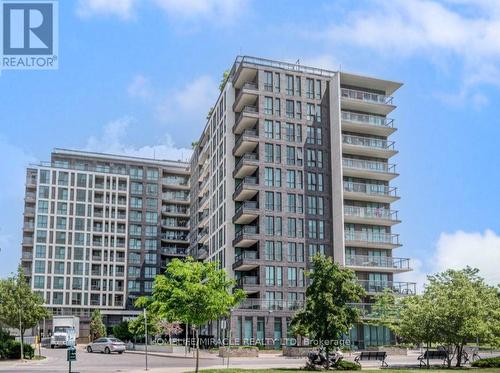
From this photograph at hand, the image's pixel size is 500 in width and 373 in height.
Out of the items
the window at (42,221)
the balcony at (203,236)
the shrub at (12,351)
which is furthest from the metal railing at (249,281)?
the window at (42,221)

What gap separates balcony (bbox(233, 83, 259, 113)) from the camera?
74125 millimetres

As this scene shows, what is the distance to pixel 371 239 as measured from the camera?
238 ft

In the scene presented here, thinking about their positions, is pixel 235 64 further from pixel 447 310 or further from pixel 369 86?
pixel 447 310

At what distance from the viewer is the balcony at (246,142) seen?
239ft

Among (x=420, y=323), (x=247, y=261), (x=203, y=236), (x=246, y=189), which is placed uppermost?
(x=246, y=189)

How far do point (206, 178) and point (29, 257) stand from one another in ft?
149

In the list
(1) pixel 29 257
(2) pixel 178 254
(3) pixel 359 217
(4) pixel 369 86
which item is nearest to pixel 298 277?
(3) pixel 359 217

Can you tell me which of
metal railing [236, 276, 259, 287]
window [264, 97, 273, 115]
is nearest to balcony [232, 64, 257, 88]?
window [264, 97, 273, 115]

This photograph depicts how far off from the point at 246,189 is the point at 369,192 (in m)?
15.0

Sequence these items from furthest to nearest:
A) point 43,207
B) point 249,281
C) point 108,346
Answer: point 43,207 → point 249,281 → point 108,346

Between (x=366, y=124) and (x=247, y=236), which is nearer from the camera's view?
(x=247, y=236)

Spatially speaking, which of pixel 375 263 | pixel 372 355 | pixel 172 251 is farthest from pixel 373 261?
pixel 172 251

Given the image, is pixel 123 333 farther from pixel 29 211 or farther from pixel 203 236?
pixel 29 211

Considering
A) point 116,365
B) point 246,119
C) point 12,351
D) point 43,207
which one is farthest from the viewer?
point 43,207
